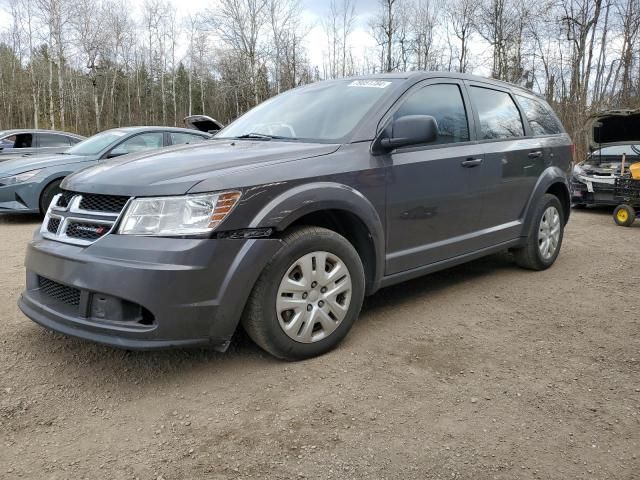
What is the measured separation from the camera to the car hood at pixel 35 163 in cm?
747

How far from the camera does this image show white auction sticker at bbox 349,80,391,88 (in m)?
3.59

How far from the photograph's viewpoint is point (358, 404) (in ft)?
8.04

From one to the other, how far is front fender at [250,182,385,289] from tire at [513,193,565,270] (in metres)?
2.14

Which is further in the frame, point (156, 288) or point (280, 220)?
point (280, 220)

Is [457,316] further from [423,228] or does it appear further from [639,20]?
[639,20]

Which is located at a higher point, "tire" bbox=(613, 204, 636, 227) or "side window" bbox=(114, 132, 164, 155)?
"side window" bbox=(114, 132, 164, 155)

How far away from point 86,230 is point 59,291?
368 mm

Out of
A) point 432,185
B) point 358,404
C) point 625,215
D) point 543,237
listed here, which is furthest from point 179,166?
point 625,215

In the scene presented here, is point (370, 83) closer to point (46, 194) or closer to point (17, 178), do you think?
point (46, 194)

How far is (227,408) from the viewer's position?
7.98 feet

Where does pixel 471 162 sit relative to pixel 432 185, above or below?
above

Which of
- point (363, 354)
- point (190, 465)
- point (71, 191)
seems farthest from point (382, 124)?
point (190, 465)

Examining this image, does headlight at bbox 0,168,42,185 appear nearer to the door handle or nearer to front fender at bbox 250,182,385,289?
front fender at bbox 250,182,385,289

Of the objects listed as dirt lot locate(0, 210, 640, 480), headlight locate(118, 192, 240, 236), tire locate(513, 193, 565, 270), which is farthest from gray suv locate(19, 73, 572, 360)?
tire locate(513, 193, 565, 270)
